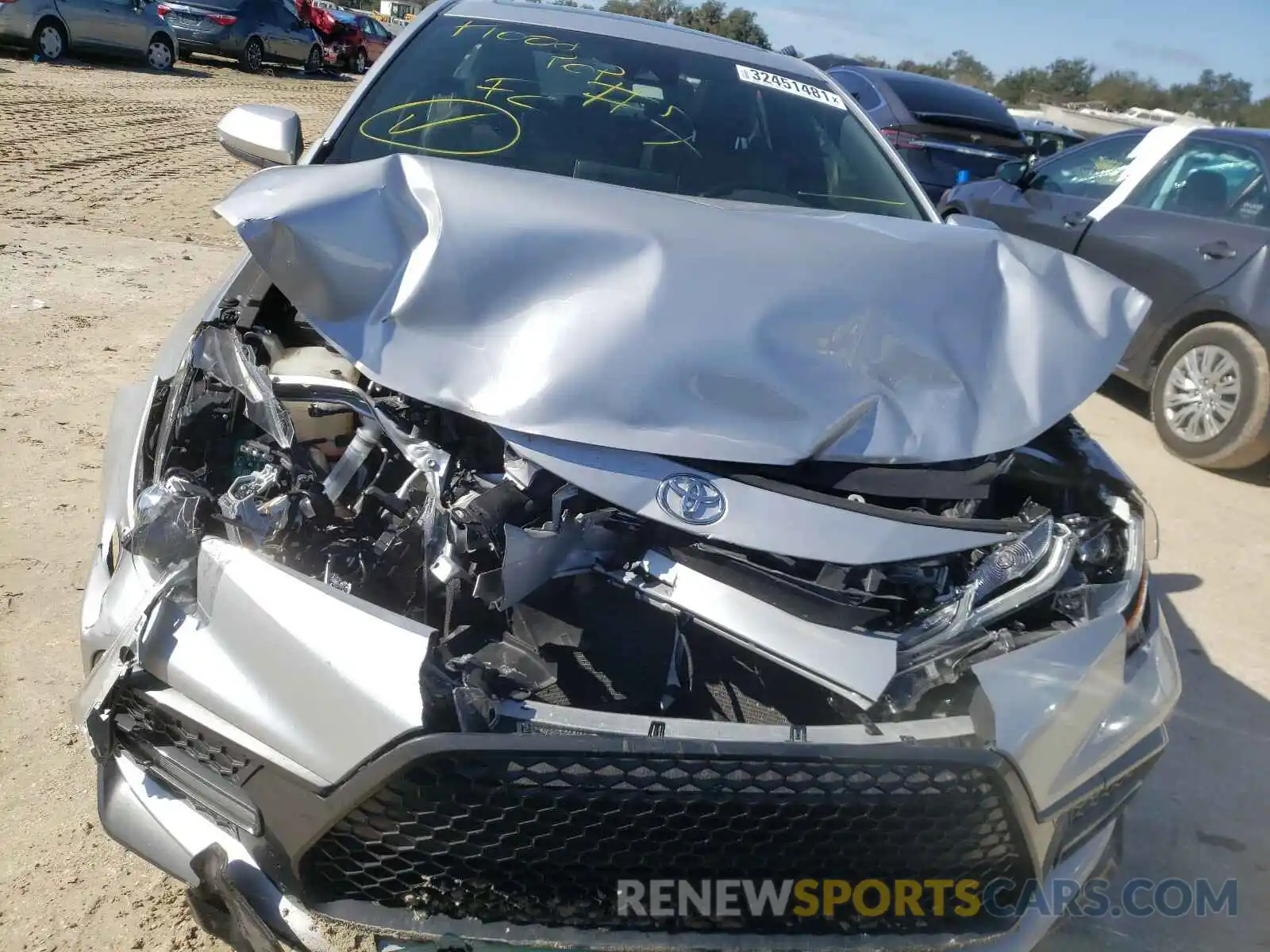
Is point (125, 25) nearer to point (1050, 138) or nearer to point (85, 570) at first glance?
point (1050, 138)

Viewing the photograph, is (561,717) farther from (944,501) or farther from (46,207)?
(46,207)

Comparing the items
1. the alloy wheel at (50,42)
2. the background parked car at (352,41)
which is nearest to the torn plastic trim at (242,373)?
the alloy wheel at (50,42)

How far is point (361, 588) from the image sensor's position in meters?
1.84

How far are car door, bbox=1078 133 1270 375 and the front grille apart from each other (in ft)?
14.0

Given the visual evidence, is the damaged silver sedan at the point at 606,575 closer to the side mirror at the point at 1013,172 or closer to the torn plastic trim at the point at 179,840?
the torn plastic trim at the point at 179,840

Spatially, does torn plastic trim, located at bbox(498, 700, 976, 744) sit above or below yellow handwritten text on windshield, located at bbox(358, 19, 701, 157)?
below

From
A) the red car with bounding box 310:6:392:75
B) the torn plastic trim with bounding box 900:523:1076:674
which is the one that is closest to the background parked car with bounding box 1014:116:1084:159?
the torn plastic trim with bounding box 900:523:1076:674

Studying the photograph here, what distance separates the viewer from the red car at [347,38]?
2289 centimetres

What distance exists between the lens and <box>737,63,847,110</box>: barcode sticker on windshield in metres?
3.47

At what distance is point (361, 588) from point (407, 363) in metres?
0.47

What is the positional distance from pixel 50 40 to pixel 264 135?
13707 millimetres

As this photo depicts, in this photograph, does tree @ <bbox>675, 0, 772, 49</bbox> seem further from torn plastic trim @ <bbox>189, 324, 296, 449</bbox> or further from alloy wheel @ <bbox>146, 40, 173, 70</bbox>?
torn plastic trim @ <bbox>189, 324, 296, 449</bbox>

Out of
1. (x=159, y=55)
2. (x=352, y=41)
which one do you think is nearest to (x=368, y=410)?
(x=159, y=55)

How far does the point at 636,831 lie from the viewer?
155cm
